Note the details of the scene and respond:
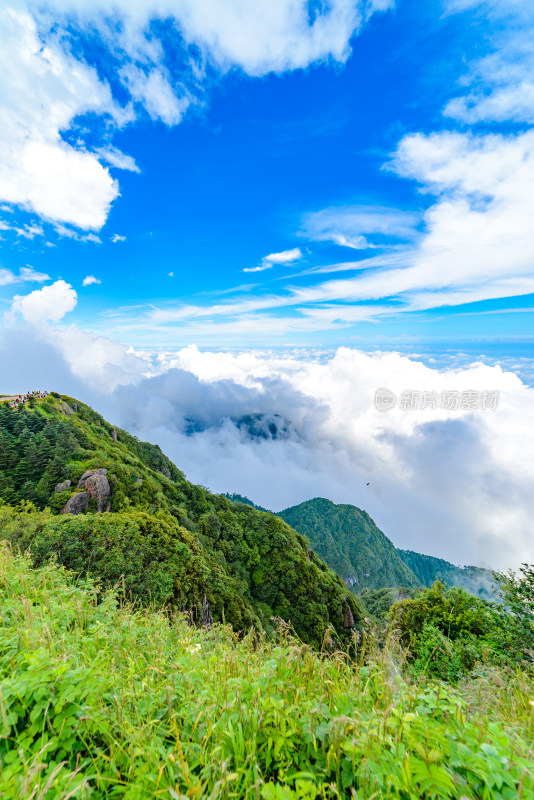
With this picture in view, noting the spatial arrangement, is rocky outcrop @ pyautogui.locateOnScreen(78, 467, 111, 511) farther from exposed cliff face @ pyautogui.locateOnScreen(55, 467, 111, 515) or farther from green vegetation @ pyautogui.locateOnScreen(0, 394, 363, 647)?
green vegetation @ pyautogui.locateOnScreen(0, 394, 363, 647)

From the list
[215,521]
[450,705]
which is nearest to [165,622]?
[450,705]

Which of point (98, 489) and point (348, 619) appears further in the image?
point (348, 619)

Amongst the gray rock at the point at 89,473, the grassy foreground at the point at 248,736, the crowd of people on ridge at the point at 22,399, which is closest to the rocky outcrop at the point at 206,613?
the gray rock at the point at 89,473

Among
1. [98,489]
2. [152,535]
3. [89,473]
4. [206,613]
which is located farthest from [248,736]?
[89,473]

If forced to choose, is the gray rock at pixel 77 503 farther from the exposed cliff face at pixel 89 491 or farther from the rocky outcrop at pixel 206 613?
the rocky outcrop at pixel 206 613

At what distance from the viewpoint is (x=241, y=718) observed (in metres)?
2.97

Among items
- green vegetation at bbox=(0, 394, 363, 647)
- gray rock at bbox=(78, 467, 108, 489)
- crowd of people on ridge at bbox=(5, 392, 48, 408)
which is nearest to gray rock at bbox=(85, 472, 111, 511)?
gray rock at bbox=(78, 467, 108, 489)

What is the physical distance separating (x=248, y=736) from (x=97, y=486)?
142 ft

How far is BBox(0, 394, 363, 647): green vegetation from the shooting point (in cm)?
2028

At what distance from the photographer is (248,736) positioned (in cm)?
294

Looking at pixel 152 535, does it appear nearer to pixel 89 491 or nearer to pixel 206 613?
pixel 206 613

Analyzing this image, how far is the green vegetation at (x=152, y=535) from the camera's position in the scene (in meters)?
20.3

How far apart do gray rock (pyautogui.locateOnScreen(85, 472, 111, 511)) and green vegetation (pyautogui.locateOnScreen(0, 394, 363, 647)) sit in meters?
1.01

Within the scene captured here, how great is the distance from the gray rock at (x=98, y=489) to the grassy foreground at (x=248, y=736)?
1584 inches
